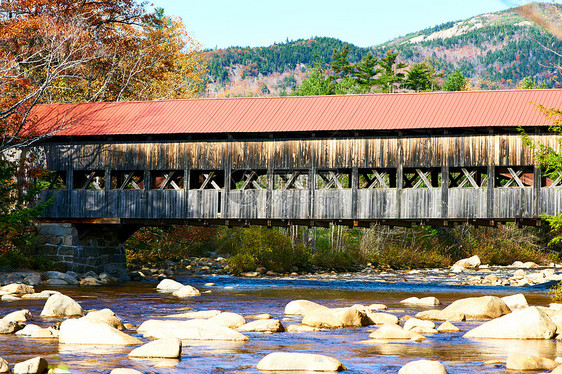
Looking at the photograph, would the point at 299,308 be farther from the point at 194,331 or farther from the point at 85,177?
the point at 85,177

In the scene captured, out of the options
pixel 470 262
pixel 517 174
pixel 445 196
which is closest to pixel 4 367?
pixel 445 196

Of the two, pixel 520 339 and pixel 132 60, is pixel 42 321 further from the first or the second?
pixel 132 60

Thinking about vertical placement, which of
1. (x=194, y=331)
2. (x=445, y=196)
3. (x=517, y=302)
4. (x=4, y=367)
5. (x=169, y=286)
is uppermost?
(x=445, y=196)

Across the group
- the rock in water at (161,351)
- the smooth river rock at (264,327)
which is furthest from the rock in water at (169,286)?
the rock in water at (161,351)

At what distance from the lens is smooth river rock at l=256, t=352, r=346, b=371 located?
22.5 feet

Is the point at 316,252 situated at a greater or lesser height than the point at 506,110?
lesser

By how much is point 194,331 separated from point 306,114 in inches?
442

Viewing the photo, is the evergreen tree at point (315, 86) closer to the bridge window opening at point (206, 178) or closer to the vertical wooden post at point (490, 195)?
the bridge window opening at point (206, 178)

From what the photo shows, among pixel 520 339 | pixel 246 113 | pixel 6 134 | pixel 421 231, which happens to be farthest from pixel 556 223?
pixel 421 231

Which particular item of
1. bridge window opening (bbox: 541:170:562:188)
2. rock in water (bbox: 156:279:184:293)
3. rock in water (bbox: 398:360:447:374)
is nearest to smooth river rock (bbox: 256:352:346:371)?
rock in water (bbox: 398:360:447:374)

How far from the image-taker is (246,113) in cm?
1986

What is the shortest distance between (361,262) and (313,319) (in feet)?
60.8

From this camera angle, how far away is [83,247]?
2053 cm

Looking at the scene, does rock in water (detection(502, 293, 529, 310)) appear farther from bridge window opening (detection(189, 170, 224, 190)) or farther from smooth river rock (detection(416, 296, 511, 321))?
bridge window opening (detection(189, 170, 224, 190))
